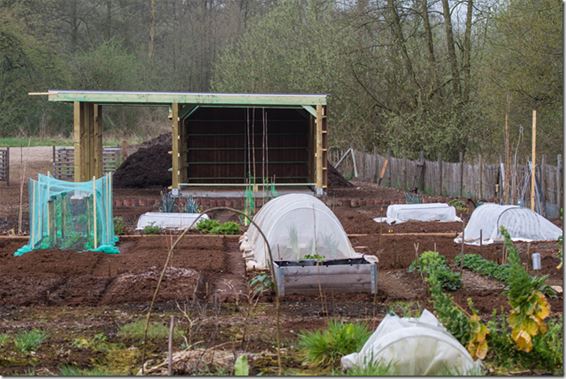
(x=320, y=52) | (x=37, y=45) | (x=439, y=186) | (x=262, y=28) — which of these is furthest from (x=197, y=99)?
(x=37, y=45)

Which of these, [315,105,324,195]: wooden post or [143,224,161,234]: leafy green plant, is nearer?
[143,224,161,234]: leafy green plant

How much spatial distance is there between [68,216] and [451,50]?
672 inches

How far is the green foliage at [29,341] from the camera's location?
6895 millimetres

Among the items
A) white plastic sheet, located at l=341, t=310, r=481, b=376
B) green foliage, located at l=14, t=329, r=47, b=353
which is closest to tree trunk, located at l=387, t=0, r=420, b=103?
green foliage, located at l=14, t=329, r=47, b=353

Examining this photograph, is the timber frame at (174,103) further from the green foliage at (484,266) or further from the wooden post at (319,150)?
the green foliage at (484,266)

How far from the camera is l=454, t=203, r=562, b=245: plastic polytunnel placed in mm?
13820

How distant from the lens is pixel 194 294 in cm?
908

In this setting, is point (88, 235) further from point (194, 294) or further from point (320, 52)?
point (320, 52)

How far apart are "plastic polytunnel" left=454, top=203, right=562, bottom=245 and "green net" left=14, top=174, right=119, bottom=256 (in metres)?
5.72

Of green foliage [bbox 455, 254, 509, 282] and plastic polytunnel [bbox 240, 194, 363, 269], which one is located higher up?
plastic polytunnel [bbox 240, 194, 363, 269]

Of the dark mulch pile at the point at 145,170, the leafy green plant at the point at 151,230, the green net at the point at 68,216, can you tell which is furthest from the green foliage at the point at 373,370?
the dark mulch pile at the point at 145,170

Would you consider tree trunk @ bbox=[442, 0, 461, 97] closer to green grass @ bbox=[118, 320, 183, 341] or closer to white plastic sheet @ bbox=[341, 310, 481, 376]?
green grass @ bbox=[118, 320, 183, 341]

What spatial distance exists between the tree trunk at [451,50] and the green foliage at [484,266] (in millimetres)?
15907

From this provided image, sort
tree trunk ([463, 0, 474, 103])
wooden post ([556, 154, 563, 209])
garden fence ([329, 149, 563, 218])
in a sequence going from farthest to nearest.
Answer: tree trunk ([463, 0, 474, 103]) < garden fence ([329, 149, 563, 218]) < wooden post ([556, 154, 563, 209])
